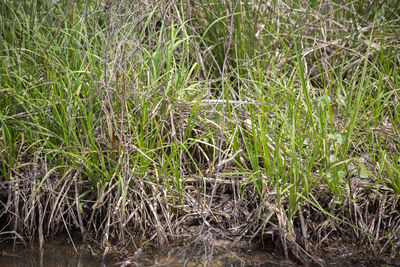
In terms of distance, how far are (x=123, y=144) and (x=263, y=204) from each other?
0.80m

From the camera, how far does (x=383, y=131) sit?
2.62 m

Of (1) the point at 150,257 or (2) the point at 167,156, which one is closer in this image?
(1) the point at 150,257

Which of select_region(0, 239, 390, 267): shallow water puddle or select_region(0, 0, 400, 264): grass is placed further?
select_region(0, 0, 400, 264): grass

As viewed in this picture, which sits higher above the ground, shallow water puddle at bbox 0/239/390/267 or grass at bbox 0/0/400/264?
grass at bbox 0/0/400/264

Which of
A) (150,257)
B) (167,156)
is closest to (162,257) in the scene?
(150,257)

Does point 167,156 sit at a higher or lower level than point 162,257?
higher

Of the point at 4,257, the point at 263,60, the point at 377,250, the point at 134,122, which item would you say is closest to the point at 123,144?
the point at 134,122

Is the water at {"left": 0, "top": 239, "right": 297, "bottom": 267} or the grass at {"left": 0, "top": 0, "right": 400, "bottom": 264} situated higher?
the grass at {"left": 0, "top": 0, "right": 400, "bottom": 264}

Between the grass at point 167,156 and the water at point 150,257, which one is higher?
the grass at point 167,156

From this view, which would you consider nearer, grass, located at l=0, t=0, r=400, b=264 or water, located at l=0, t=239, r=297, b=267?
water, located at l=0, t=239, r=297, b=267

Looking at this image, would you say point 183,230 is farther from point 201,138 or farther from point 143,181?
point 201,138

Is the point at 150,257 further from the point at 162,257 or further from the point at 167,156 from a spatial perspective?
the point at 167,156

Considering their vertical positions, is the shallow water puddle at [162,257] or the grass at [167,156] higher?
the grass at [167,156]

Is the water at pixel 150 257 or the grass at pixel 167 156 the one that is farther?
the grass at pixel 167 156
